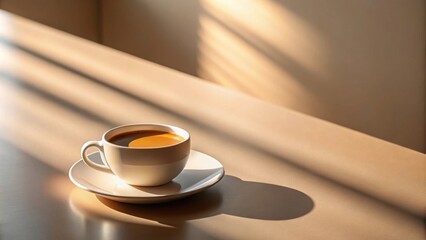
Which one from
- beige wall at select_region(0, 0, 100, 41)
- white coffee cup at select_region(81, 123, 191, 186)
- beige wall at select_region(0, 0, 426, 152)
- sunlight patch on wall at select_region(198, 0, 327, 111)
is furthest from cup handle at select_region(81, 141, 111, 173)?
beige wall at select_region(0, 0, 100, 41)

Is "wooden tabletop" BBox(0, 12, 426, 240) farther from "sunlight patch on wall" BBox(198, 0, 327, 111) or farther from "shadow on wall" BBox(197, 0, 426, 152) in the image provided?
"sunlight patch on wall" BBox(198, 0, 327, 111)

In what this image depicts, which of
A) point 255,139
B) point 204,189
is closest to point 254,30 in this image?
point 255,139

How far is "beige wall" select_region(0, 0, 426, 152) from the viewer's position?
9.75 feet

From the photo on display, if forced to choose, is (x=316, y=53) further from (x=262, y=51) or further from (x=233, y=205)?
(x=233, y=205)

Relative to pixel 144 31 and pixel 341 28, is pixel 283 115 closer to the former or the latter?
pixel 341 28

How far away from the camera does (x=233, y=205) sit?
99 cm

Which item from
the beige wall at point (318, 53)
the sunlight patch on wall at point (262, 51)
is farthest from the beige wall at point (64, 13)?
the sunlight patch on wall at point (262, 51)

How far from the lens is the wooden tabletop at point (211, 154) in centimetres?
92

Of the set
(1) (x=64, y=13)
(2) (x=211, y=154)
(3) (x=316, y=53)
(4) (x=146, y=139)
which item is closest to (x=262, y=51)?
(3) (x=316, y=53)

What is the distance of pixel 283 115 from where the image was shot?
1.39m

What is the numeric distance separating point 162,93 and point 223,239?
2.27 ft

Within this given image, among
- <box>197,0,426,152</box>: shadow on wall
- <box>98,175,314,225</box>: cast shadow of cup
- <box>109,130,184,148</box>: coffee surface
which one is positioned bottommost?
<box>98,175,314,225</box>: cast shadow of cup

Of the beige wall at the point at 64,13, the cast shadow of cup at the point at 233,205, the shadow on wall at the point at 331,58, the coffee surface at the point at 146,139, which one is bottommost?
the cast shadow of cup at the point at 233,205

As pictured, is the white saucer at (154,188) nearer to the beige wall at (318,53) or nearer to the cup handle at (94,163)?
the cup handle at (94,163)
